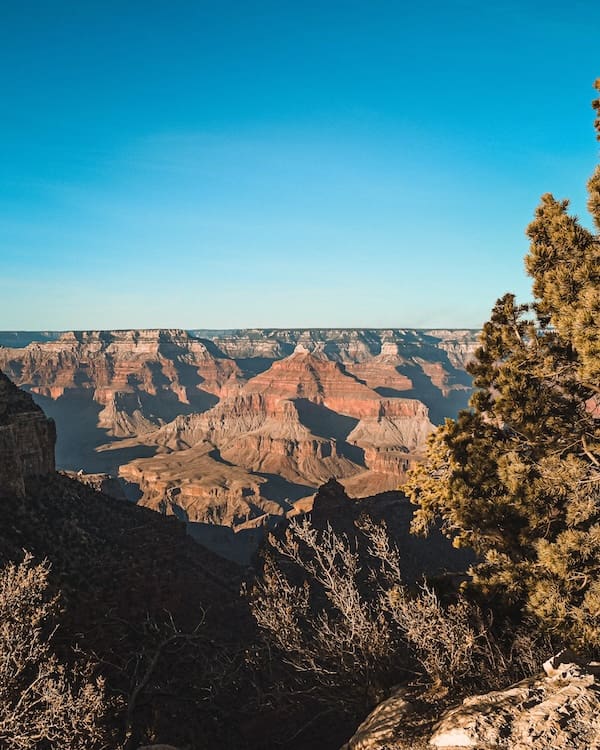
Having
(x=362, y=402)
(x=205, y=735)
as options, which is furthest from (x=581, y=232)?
(x=362, y=402)

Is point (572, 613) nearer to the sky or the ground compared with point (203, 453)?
nearer to the sky

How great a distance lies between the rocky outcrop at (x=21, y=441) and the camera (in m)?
26.4

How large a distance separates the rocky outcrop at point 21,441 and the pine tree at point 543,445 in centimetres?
2243

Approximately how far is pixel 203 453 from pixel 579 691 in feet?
443

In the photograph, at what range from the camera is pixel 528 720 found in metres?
5.91

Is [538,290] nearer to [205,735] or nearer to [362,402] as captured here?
[205,735]

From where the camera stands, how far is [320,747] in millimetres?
15258

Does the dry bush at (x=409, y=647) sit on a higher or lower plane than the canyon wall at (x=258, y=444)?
higher

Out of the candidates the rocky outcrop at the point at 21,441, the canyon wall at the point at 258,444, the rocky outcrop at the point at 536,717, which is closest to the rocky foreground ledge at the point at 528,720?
the rocky outcrop at the point at 536,717

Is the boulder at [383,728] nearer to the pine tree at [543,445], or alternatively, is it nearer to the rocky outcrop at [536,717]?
the rocky outcrop at [536,717]

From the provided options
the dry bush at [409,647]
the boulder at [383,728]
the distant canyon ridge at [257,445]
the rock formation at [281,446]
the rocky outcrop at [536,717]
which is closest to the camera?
the rocky outcrop at [536,717]

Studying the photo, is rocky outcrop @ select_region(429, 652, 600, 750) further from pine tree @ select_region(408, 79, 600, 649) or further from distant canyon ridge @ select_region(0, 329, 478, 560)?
distant canyon ridge @ select_region(0, 329, 478, 560)

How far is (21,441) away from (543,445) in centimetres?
2857

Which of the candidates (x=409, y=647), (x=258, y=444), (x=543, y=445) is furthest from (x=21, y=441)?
(x=258, y=444)
